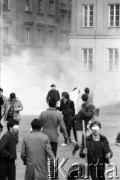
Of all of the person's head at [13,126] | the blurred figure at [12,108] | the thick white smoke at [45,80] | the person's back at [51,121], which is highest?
the person's head at [13,126]

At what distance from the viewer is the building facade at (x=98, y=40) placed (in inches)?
2324

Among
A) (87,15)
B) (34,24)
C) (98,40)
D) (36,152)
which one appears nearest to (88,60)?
(98,40)

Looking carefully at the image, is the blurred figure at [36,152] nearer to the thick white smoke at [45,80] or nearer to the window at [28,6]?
the thick white smoke at [45,80]

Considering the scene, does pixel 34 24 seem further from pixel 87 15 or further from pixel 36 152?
pixel 36 152

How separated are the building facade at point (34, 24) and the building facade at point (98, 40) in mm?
8619

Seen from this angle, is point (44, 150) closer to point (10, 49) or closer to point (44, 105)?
point (44, 105)

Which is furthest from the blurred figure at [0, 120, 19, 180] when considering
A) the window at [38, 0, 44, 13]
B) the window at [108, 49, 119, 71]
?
the window at [38, 0, 44, 13]

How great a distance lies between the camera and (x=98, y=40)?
5981cm

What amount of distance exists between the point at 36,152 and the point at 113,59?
4549cm

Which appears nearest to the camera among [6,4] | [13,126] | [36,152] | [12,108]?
[36,152]

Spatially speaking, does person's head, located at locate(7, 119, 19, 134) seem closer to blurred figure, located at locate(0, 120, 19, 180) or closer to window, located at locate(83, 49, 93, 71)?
blurred figure, located at locate(0, 120, 19, 180)

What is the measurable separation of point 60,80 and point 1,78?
227 inches

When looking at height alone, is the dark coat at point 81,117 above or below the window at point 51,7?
below

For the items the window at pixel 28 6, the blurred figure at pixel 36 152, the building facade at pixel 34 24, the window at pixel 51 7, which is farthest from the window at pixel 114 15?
the blurred figure at pixel 36 152
